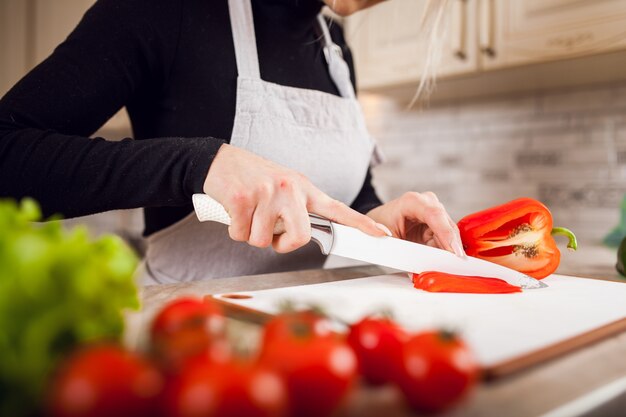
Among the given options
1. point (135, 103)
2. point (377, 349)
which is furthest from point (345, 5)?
point (377, 349)

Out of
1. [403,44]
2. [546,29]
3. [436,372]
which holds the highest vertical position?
[546,29]

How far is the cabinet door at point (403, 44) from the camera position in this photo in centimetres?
183

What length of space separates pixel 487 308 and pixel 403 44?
146cm

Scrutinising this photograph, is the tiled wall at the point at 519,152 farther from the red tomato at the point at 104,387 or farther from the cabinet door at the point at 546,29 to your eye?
the red tomato at the point at 104,387

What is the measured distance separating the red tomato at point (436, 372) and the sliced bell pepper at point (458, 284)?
463mm

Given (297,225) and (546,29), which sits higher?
A: (546,29)

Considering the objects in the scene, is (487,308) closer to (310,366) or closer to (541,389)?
(541,389)

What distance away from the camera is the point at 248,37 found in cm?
110

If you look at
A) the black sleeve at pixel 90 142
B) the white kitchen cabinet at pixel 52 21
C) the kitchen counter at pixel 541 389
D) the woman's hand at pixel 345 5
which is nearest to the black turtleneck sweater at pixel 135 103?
the black sleeve at pixel 90 142

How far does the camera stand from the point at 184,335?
0.38 metres

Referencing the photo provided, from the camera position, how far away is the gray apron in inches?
43.2

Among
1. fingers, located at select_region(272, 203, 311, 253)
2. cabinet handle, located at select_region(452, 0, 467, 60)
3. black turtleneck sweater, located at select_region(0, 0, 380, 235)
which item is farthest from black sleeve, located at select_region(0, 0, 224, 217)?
cabinet handle, located at select_region(452, 0, 467, 60)

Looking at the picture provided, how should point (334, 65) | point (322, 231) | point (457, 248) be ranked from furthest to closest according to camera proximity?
1. point (334, 65)
2. point (457, 248)
3. point (322, 231)

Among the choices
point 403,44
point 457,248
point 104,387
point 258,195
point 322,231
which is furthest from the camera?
point 403,44
